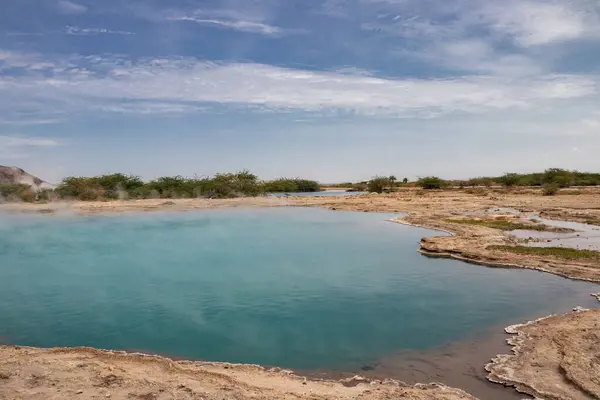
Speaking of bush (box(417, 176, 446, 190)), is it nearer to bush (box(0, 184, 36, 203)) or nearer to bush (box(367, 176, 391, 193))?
bush (box(367, 176, 391, 193))

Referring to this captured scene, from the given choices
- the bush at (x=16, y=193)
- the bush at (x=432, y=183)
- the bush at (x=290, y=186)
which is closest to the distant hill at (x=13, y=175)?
the bush at (x=16, y=193)

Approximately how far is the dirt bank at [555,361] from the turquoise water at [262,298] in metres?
1.27

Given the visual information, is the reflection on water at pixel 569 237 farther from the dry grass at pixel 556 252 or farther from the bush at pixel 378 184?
the bush at pixel 378 184

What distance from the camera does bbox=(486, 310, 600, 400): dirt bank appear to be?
6.94 metres

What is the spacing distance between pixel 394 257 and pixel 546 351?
36.4 ft

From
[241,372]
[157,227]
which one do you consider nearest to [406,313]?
[241,372]

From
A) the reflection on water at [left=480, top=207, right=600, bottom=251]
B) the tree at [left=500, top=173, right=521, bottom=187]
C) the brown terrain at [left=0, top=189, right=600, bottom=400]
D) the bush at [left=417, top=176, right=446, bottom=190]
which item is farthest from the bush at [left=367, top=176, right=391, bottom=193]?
the brown terrain at [left=0, top=189, right=600, bottom=400]

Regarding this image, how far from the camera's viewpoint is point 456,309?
12.0 m

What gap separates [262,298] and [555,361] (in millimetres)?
7690

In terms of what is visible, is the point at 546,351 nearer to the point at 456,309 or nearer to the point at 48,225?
the point at 456,309

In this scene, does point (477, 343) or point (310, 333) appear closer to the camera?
point (477, 343)

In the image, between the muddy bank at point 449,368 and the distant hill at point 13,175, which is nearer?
the muddy bank at point 449,368

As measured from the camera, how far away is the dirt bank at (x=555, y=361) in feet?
22.8

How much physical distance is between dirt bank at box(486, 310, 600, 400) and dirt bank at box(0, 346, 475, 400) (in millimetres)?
1274
